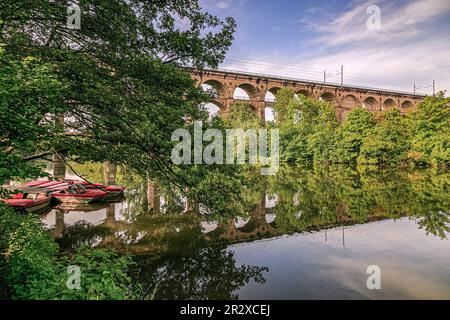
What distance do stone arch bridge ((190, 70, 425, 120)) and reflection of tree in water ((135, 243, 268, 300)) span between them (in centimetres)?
3286

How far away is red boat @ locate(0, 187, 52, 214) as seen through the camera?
525 inches

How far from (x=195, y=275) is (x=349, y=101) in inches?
2523

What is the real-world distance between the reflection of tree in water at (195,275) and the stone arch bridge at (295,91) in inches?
1294

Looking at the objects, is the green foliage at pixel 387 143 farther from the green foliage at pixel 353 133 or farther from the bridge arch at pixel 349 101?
the bridge arch at pixel 349 101

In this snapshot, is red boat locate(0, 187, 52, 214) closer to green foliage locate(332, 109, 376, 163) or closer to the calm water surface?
the calm water surface

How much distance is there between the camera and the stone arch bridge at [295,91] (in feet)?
157

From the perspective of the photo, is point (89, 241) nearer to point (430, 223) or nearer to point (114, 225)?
point (114, 225)

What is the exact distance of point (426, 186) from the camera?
62.2 ft

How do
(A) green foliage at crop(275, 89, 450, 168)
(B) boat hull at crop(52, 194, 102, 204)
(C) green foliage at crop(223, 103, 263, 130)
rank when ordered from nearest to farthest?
(B) boat hull at crop(52, 194, 102, 204) → (A) green foliage at crop(275, 89, 450, 168) → (C) green foliage at crop(223, 103, 263, 130)

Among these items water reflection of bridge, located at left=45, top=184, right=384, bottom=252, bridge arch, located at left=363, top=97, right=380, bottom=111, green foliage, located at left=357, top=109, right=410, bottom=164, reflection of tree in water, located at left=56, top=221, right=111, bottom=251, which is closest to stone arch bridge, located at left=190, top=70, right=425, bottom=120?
bridge arch, located at left=363, top=97, right=380, bottom=111

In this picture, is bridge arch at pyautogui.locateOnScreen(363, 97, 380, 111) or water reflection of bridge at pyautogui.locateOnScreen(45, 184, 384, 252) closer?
water reflection of bridge at pyautogui.locateOnScreen(45, 184, 384, 252)

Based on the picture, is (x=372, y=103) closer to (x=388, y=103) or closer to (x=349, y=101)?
(x=388, y=103)

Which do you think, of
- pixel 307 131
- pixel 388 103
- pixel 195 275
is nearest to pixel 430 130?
pixel 307 131
